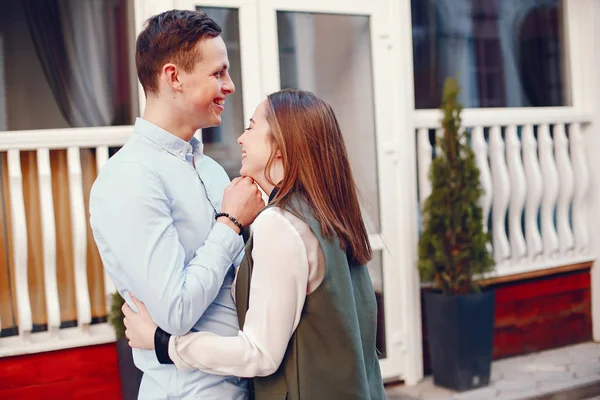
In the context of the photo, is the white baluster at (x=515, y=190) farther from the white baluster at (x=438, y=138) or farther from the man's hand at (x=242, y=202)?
the man's hand at (x=242, y=202)

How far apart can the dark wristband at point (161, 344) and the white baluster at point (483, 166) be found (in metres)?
3.55

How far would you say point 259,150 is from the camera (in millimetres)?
1665

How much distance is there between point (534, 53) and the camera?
5.39 meters

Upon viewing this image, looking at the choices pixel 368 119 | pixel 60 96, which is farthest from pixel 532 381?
pixel 60 96

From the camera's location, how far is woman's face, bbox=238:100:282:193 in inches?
65.4

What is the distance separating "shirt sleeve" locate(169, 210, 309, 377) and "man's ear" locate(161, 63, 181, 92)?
1.48 ft

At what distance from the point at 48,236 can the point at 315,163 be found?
7.94 feet

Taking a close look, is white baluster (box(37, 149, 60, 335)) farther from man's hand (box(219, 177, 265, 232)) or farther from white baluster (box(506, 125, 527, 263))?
white baluster (box(506, 125, 527, 263))

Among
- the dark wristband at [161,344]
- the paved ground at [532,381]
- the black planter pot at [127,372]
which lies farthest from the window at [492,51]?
the dark wristband at [161,344]

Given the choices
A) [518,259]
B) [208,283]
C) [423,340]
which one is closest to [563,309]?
[518,259]

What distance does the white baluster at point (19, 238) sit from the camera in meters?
3.51

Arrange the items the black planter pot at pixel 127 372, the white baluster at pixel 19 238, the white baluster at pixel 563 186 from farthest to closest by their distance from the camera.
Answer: the white baluster at pixel 563 186 < the white baluster at pixel 19 238 < the black planter pot at pixel 127 372

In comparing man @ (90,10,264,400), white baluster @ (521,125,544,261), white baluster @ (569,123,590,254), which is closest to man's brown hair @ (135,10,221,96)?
man @ (90,10,264,400)

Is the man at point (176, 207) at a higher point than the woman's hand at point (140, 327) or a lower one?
higher
